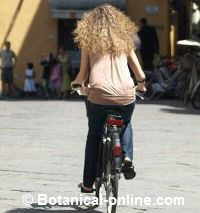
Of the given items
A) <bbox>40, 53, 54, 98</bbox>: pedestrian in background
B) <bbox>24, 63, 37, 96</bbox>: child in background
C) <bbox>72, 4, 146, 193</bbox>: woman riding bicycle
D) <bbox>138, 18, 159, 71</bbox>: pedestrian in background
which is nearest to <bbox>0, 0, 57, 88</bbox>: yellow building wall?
<bbox>24, 63, 37, 96</bbox>: child in background

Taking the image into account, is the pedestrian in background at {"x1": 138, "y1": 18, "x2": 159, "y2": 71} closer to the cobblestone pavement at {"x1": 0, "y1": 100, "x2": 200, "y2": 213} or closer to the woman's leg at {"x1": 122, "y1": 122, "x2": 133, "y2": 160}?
the cobblestone pavement at {"x1": 0, "y1": 100, "x2": 200, "y2": 213}

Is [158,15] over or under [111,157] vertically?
under

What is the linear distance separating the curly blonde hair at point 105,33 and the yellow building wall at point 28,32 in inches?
746

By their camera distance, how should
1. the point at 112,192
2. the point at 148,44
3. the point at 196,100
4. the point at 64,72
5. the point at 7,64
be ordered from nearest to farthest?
1. the point at 112,192
2. the point at 196,100
3. the point at 64,72
4. the point at 148,44
5. the point at 7,64

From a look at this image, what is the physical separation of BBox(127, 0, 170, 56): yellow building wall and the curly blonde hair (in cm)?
1887

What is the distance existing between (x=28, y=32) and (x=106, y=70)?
63.5ft

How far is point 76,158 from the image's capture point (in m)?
11.7

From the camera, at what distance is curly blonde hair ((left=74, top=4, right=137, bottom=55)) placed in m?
7.82

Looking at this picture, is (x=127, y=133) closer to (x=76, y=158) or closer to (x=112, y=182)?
(x=112, y=182)

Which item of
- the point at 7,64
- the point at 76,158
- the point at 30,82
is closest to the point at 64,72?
the point at 30,82

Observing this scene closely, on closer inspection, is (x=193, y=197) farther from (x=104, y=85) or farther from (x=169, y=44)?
(x=169, y=44)

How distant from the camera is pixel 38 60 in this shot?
26.9 m

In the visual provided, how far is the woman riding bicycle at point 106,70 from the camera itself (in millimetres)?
7762

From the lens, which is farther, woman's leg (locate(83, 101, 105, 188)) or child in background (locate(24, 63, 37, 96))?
child in background (locate(24, 63, 37, 96))
